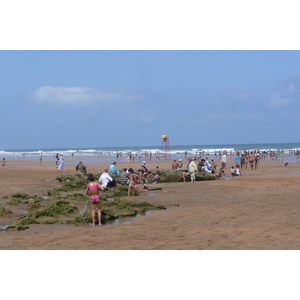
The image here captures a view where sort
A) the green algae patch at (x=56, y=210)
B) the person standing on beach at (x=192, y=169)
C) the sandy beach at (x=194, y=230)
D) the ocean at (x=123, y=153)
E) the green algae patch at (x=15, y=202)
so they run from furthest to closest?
the ocean at (x=123, y=153) → the person standing on beach at (x=192, y=169) → the green algae patch at (x=15, y=202) → the green algae patch at (x=56, y=210) → the sandy beach at (x=194, y=230)

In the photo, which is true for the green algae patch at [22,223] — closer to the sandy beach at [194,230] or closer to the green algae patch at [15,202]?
the sandy beach at [194,230]

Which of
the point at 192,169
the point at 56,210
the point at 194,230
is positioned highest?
the point at 192,169

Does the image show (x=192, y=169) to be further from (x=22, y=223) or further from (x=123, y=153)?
(x=123, y=153)

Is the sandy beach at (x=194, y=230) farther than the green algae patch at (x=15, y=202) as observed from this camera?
No

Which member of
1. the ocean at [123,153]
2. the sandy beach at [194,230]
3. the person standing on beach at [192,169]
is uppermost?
the ocean at [123,153]

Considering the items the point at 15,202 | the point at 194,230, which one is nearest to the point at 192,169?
the point at 15,202

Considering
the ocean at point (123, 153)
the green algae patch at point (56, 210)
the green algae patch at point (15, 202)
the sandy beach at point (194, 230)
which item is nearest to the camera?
the sandy beach at point (194, 230)

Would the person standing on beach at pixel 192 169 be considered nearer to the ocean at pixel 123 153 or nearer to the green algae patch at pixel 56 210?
the green algae patch at pixel 56 210

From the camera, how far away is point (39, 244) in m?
8.18

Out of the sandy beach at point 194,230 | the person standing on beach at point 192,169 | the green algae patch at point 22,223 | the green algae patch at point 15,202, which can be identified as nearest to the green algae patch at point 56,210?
the green algae patch at point 22,223

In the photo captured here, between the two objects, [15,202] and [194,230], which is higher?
[15,202]

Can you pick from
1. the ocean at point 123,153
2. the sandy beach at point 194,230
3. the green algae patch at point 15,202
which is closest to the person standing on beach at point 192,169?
the sandy beach at point 194,230

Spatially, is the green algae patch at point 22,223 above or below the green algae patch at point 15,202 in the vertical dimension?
below
